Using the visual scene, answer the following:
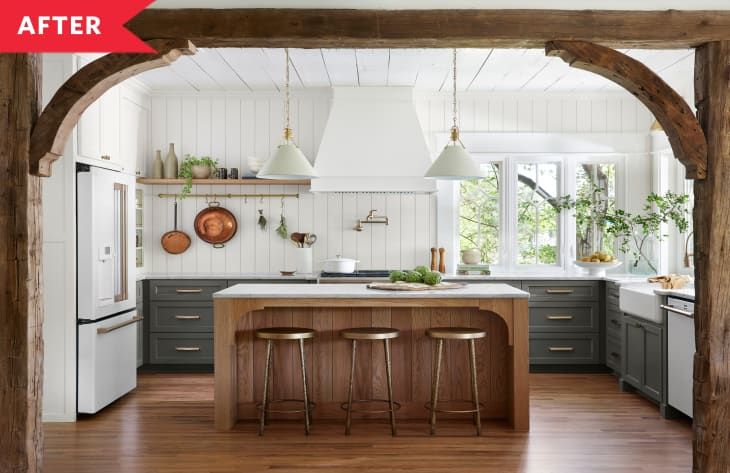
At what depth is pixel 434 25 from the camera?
12.2 feet

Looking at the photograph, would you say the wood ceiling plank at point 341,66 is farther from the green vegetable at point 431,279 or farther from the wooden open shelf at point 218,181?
the green vegetable at point 431,279

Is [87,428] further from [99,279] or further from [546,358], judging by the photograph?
[546,358]

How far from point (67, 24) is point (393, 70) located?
9.87 feet

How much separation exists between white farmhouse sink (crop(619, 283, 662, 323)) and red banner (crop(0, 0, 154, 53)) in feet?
12.9

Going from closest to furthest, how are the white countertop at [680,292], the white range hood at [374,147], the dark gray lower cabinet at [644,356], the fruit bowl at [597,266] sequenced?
the white countertop at [680,292] < the dark gray lower cabinet at [644,356] < the white range hood at [374,147] < the fruit bowl at [597,266]

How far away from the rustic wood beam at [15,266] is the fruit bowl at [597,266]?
5.06m

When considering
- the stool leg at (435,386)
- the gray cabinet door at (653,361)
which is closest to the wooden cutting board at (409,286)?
the stool leg at (435,386)

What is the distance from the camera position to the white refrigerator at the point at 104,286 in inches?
203

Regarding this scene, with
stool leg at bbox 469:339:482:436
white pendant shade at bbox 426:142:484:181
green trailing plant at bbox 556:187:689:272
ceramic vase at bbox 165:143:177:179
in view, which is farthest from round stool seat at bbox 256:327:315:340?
green trailing plant at bbox 556:187:689:272

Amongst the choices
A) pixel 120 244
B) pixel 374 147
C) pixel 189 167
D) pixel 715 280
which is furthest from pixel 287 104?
pixel 715 280

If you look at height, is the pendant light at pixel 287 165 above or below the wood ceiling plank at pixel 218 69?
below

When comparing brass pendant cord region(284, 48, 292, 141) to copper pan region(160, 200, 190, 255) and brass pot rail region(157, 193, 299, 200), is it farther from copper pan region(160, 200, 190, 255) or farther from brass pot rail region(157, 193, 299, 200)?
copper pan region(160, 200, 190, 255)

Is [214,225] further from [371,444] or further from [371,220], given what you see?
[371,444]

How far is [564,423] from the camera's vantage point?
5074 millimetres
